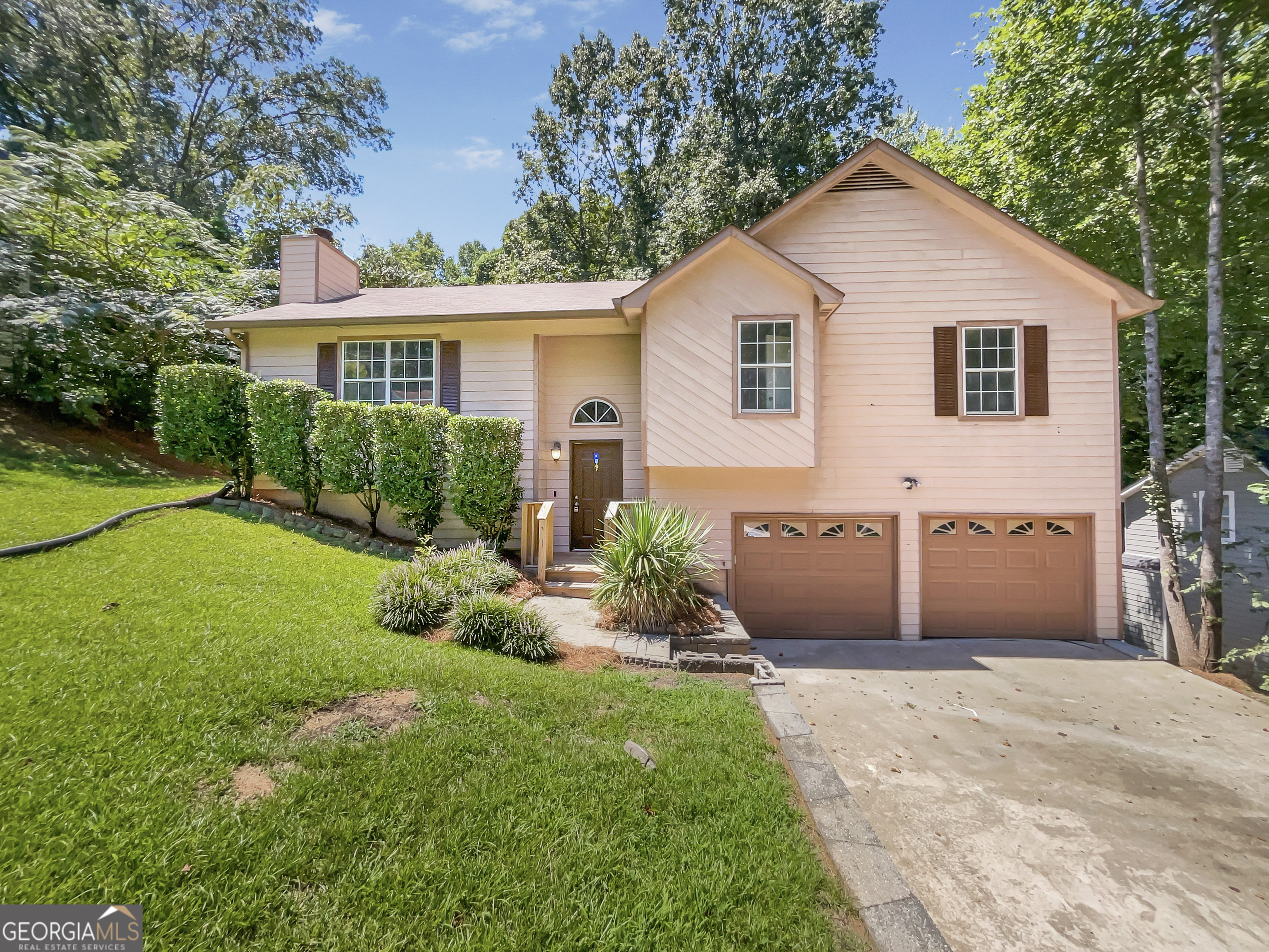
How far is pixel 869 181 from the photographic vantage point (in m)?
8.88

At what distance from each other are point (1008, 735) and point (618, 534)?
4.92 m

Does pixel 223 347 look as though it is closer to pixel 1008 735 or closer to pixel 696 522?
pixel 696 522

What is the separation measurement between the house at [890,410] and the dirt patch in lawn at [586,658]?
3438mm

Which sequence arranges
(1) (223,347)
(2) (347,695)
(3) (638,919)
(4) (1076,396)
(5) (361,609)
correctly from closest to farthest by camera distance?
(3) (638,919), (2) (347,695), (5) (361,609), (4) (1076,396), (1) (223,347)

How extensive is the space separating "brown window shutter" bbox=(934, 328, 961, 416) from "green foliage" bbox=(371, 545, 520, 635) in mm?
7769

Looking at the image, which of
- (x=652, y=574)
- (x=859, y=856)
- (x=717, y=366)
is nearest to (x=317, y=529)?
(x=652, y=574)

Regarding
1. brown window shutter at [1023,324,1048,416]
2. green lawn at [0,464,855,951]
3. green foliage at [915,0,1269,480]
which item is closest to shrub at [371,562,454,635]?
green lawn at [0,464,855,951]

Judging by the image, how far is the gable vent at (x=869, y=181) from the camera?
29.0 feet

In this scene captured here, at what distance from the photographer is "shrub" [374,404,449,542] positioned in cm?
840

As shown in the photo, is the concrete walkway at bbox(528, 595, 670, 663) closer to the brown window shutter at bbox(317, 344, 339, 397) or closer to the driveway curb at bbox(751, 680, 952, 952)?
the driveway curb at bbox(751, 680, 952, 952)

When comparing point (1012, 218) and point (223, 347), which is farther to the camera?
point (223, 347)

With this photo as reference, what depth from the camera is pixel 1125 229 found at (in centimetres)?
991

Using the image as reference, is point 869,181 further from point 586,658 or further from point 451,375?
point 586,658

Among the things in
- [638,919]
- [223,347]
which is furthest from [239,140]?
[638,919]
